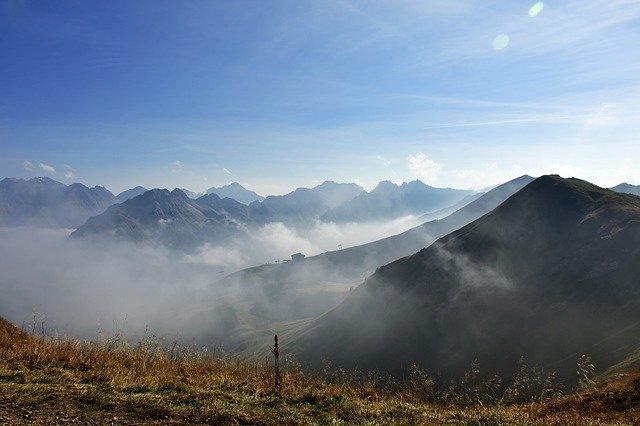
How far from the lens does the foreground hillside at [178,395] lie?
9.55 meters

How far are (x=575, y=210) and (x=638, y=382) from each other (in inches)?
7154

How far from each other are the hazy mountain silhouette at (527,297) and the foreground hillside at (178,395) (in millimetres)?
103753

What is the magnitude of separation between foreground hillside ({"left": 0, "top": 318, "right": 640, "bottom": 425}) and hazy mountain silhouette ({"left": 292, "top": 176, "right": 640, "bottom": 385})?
104 m

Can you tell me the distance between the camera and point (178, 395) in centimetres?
1081

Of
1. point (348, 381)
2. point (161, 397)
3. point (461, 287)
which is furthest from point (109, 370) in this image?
point (461, 287)

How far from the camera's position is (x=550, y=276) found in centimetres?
15250

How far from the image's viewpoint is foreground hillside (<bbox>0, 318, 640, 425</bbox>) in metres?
9.55

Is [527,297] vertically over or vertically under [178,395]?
under

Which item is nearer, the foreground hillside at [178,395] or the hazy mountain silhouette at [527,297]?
the foreground hillside at [178,395]

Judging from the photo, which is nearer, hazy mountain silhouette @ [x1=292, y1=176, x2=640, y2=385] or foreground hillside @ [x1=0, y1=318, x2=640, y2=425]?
foreground hillside @ [x1=0, y1=318, x2=640, y2=425]

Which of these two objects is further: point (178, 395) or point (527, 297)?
point (527, 297)

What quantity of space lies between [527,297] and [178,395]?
540 ft

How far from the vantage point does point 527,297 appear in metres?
151

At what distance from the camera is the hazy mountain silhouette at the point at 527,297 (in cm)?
12194
